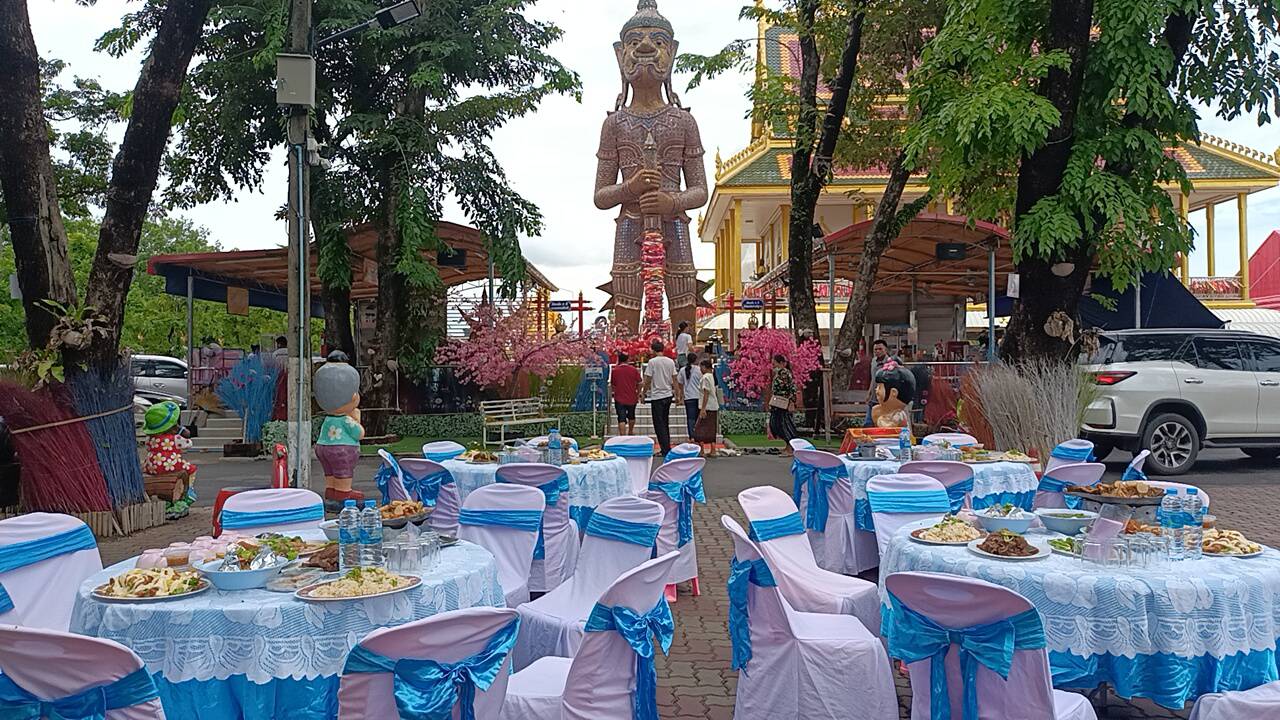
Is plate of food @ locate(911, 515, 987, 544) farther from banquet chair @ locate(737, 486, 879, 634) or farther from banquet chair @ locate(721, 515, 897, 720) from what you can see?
banquet chair @ locate(737, 486, 879, 634)

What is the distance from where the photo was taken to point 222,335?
45.9m

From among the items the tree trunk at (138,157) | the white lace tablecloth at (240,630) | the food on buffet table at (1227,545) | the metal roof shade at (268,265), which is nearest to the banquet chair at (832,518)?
the food on buffet table at (1227,545)

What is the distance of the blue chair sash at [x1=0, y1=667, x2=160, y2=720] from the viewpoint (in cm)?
274

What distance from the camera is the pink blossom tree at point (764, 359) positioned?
1722 cm

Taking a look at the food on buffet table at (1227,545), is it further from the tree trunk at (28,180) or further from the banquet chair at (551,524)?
the tree trunk at (28,180)

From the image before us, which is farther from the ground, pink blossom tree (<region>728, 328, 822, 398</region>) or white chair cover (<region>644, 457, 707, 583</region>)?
pink blossom tree (<region>728, 328, 822, 398</region>)

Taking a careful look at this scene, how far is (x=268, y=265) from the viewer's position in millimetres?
21156

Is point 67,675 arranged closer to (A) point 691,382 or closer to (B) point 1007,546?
(B) point 1007,546

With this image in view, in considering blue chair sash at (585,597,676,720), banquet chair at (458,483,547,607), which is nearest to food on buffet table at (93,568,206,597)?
blue chair sash at (585,597,676,720)

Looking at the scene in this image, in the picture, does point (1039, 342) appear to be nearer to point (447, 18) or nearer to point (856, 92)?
point (856, 92)

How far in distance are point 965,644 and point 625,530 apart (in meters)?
2.12

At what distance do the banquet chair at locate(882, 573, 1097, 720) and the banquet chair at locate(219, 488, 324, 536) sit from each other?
10.8 feet

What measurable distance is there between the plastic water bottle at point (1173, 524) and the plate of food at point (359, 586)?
301 cm

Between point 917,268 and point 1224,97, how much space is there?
12.1m
